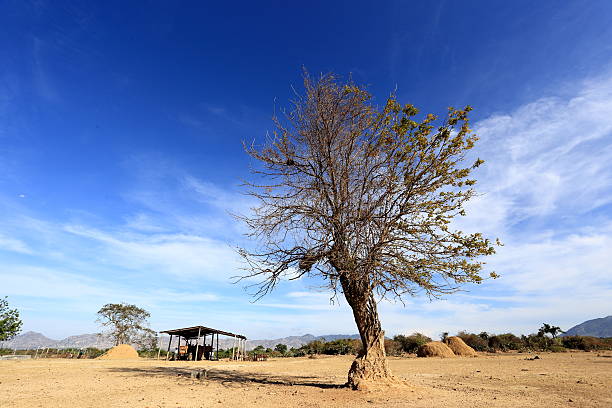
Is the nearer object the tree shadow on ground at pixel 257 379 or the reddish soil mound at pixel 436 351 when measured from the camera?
the tree shadow on ground at pixel 257 379

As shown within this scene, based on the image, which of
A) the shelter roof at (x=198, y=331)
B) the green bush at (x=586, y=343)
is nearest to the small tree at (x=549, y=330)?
the green bush at (x=586, y=343)

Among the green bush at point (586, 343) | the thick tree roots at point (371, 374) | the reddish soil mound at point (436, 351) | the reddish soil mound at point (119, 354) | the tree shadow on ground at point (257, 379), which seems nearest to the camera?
the thick tree roots at point (371, 374)

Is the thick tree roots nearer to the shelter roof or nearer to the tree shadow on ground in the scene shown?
the tree shadow on ground

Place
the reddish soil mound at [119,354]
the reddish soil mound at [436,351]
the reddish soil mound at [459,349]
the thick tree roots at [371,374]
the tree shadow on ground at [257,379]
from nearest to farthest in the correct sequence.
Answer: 1. the thick tree roots at [371,374]
2. the tree shadow on ground at [257,379]
3. the reddish soil mound at [436,351]
4. the reddish soil mound at [459,349]
5. the reddish soil mound at [119,354]

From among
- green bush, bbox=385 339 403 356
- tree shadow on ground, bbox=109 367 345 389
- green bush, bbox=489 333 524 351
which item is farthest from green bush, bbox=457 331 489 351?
tree shadow on ground, bbox=109 367 345 389

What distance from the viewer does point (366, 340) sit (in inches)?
448

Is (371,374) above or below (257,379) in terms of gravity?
above

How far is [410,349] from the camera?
146 ft

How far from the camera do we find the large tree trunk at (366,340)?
10844 mm

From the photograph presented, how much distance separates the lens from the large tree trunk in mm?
10844

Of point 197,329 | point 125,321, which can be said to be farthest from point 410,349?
point 125,321

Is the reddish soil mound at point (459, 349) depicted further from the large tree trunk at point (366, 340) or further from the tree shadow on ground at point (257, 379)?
the large tree trunk at point (366, 340)

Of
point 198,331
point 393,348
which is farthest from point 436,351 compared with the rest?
point 198,331

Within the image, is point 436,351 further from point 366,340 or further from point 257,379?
point 366,340
